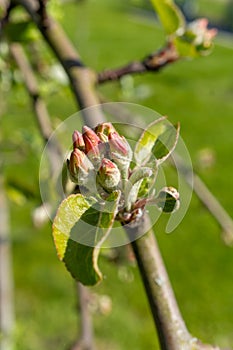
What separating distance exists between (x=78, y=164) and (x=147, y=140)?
0.21 ft

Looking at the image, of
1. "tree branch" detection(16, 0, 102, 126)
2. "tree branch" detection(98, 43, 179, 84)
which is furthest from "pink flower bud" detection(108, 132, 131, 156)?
"tree branch" detection(98, 43, 179, 84)

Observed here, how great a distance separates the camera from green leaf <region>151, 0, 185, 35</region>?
67cm

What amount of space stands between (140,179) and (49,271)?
8.92 ft

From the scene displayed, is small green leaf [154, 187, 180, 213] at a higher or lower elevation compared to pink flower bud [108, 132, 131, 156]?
lower

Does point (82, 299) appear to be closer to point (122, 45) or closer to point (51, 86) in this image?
point (51, 86)

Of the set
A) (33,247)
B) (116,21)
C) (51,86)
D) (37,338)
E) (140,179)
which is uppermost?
(140,179)

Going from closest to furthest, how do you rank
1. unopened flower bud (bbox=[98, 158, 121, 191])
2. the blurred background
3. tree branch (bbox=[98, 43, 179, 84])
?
unopened flower bud (bbox=[98, 158, 121, 191])
tree branch (bbox=[98, 43, 179, 84])
the blurred background

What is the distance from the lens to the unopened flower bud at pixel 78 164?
1.01 ft

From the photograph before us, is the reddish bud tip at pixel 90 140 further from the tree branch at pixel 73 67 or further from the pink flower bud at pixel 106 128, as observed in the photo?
the tree branch at pixel 73 67

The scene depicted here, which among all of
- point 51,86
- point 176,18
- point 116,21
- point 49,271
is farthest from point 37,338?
point 116,21

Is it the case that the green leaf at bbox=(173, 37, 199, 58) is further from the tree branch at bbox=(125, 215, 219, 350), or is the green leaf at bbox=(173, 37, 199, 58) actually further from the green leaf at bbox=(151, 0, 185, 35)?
the tree branch at bbox=(125, 215, 219, 350)

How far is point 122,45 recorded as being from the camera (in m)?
8.35

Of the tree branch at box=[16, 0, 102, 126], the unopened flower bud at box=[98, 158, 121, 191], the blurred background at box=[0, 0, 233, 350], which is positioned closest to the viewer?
the unopened flower bud at box=[98, 158, 121, 191]

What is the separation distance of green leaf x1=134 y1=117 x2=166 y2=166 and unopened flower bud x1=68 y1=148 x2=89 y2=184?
42 millimetres
